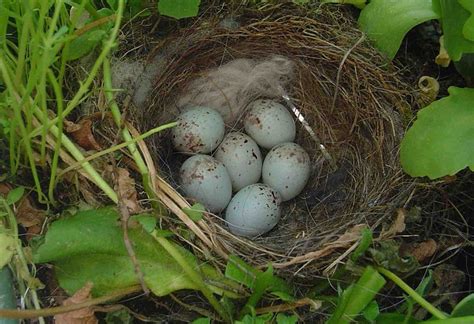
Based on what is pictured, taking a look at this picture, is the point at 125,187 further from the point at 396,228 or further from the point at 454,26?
the point at 454,26

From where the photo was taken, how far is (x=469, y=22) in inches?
36.0

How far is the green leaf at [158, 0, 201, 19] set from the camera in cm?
105

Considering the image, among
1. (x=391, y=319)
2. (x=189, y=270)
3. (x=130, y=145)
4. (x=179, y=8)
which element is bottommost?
(x=391, y=319)

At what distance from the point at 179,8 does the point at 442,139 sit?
40cm

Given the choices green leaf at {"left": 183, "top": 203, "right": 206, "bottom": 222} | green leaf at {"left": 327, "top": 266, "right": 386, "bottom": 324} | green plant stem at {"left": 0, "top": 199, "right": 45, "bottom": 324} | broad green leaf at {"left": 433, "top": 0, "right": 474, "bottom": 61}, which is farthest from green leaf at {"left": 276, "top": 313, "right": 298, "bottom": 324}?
broad green leaf at {"left": 433, "top": 0, "right": 474, "bottom": 61}

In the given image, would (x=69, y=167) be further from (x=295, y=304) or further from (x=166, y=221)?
(x=295, y=304)

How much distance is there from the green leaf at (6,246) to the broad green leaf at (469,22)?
0.61 metres

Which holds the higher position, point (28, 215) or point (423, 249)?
point (28, 215)

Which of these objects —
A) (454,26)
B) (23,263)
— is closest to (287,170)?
(454,26)

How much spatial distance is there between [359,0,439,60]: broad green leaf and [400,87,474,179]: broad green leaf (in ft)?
0.47

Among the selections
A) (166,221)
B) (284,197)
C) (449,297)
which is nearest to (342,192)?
(284,197)

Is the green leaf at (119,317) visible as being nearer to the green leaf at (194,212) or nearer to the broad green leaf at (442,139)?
the green leaf at (194,212)

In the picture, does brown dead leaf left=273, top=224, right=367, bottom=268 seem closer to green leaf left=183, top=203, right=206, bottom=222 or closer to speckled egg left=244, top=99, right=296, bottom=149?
green leaf left=183, top=203, right=206, bottom=222

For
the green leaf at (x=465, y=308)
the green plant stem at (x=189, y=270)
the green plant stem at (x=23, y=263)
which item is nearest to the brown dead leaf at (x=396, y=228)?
the green leaf at (x=465, y=308)
